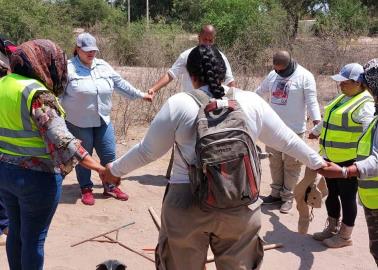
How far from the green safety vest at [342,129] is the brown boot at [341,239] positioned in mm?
751

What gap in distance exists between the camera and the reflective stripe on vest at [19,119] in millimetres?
2814

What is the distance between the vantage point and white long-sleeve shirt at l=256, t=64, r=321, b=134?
5383 millimetres

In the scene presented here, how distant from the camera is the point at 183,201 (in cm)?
264

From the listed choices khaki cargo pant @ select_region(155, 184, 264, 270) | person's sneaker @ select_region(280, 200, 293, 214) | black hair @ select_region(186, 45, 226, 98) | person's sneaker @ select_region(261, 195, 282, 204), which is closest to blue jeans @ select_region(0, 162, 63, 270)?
khaki cargo pant @ select_region(155, 184, 264, 270)

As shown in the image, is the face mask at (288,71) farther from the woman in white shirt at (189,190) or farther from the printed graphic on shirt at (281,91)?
the woman in white shirt at (189,190)

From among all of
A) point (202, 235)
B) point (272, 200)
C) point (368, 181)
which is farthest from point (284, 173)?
point (202, 235)

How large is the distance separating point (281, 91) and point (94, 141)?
220 centimetres

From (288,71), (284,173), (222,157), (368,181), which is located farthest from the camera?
(284,173)

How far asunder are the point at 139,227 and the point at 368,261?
7.49 feet

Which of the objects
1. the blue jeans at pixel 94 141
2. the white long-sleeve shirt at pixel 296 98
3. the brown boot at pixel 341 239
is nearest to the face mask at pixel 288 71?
the white long-sleeve shirt at pixel 296 98

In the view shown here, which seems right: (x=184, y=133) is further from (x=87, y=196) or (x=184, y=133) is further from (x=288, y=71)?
(x=87, y=196)

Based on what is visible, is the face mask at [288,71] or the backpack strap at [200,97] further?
the face mask at [288,71]

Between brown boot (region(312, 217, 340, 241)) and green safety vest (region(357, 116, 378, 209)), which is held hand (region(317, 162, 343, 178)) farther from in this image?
brown boot (region(312, 217, 340, 241))

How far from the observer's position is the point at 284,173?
5.80 meters
